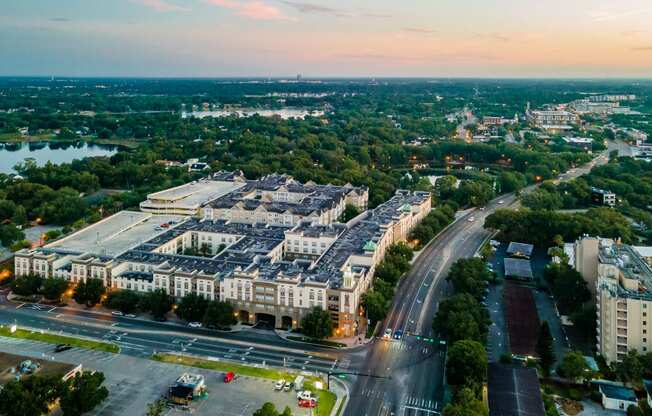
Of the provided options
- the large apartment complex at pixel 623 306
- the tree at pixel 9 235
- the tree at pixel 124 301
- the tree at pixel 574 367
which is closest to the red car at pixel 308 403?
the tree at pixel 574 367

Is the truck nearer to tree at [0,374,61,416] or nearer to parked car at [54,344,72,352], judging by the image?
tree at [0,374,61,416]

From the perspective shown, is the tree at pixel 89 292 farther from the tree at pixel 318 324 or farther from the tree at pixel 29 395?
the tree at pixel 318 324

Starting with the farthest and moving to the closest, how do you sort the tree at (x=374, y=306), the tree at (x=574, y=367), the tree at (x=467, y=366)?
the tree at (x=374, y=306) < the tree at (x=574, y=367) < the tree at (x=467, y=366)

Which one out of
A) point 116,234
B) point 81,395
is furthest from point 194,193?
point 81,395

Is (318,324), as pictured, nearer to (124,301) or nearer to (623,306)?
(124,301)

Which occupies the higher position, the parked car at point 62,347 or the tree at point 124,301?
the tree at point 124,301

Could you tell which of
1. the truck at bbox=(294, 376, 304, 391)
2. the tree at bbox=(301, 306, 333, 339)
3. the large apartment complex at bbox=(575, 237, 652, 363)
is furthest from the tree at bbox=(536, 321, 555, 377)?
the truck at bbox=(294, 376, 304, 391)

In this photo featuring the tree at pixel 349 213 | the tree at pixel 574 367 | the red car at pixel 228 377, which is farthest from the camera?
the tree at pixel 349 213

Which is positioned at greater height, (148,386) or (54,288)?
(54,288)

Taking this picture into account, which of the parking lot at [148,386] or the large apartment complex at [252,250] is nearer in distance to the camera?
the parking lot at [148,386]
